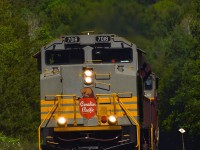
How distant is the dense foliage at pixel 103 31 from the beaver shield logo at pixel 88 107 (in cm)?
236

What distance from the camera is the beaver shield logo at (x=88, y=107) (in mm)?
24047

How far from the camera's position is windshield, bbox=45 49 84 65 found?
2472cm

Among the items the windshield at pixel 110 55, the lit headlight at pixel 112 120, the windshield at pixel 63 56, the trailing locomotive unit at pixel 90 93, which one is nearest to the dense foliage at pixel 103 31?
the windshield at pixel 110 55

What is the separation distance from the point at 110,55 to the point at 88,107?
196 centimetres

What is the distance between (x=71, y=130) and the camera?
2397 centimetres

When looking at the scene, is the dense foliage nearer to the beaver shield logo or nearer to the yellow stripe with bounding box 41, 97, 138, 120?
the yellow stripe with bounding box 41, 97, 138, 120

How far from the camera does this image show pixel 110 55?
24.7 metres

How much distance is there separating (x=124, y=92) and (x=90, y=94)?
3.66ft

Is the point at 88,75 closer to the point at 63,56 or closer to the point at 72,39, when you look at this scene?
the point at 63,56

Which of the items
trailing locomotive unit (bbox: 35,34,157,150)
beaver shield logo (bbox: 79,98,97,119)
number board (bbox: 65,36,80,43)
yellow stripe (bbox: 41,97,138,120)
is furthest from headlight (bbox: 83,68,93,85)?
number board (bbox: 65,36,80,43)

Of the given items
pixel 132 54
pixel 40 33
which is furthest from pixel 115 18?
pixel 40 33

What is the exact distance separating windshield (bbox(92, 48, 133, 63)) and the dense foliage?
2.19 feet

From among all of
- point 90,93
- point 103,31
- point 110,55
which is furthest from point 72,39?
point 90,93

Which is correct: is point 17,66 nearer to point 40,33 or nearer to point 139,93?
point 40,33
